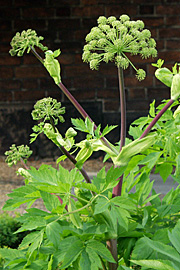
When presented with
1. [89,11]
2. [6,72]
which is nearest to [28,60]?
[6,72]

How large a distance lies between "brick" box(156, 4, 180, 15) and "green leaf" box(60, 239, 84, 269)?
19.1 ft

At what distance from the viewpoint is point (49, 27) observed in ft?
21.1

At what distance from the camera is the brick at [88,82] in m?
6.43

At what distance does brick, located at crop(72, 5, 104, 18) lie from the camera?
6.36 meters

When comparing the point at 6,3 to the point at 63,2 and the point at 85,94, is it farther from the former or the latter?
the point at 85,94

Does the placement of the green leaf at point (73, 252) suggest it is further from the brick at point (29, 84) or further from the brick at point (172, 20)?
the brick at point (172, 20)

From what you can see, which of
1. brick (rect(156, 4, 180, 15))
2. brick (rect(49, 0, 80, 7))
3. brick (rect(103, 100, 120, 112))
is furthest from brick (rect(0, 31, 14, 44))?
brick (rect(156, 4, 180, 15))

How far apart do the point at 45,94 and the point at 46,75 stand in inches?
11.9

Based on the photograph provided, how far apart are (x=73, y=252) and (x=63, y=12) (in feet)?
19.1

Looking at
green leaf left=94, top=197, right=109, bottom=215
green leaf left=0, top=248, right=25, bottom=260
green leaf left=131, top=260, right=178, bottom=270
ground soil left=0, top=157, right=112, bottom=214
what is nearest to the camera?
green leaf left=131, top=260, right=178, bottom=270

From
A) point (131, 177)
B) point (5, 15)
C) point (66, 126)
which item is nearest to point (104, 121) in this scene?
point (66, 126)

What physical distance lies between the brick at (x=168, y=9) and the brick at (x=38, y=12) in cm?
165

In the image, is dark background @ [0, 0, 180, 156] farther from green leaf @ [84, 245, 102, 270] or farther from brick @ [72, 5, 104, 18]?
green leaf @ [84, 245, 102, 270]

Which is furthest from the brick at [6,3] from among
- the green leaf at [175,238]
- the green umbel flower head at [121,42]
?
the green leaf at [175,238]
